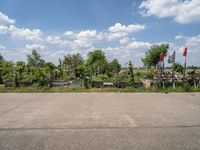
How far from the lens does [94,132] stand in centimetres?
478

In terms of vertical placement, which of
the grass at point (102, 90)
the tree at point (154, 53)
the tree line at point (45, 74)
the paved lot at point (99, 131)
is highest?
the tree at point (154, 53)

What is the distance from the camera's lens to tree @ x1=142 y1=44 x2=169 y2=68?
43.2 meters

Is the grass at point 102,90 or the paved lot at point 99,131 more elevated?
the grass at point 102,90

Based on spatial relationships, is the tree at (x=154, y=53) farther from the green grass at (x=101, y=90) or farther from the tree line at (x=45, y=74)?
the green grass at (x=101, y=90)

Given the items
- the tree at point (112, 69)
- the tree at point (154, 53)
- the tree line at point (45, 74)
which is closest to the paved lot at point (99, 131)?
the tree line at point (45, 74)

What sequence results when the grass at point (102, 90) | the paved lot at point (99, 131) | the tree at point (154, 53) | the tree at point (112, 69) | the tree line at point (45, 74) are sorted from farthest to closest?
the tree at point (154, 53) → the tree at point (112, 69) → the tree line at point (45, 74) → the grass at point (102, 90) → the paved lot at point (99, 131)

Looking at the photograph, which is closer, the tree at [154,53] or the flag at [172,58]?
the flag at [172,58]

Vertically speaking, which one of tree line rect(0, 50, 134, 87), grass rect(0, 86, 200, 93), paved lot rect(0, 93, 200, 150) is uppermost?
tree line rect(0, 50, 134, 87)

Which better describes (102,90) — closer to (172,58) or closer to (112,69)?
(172,58)

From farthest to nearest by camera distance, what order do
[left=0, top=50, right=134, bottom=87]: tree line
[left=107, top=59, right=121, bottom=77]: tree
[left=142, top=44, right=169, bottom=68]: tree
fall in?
[left=142, top=44, right=169, bottom=68]: tree
[left=107, top=59, right=121, bottom=77]: tree
[left=0, top=50, right=134, bottom=87]: tree line

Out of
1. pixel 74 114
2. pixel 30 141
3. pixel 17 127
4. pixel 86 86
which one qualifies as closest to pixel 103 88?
pixel 86 86

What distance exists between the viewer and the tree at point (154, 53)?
4318 centimetres

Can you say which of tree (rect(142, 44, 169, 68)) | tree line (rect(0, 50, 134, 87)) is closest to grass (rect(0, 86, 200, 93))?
tree line (rect(0, 50, 134, 87))

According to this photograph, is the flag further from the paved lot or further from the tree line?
the paved lot
